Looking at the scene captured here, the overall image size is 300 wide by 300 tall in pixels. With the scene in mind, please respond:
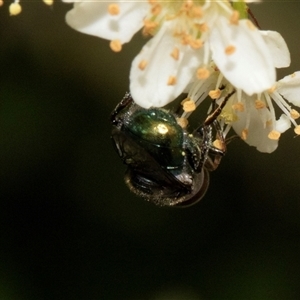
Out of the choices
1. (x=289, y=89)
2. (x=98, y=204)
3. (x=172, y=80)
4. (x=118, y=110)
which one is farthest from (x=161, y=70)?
(x=98, y=204)

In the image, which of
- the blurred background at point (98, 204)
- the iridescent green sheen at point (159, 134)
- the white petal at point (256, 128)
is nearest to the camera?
the iridescent green sheen at point (159, 134)

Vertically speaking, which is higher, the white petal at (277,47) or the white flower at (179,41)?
the white flower at (179,41)

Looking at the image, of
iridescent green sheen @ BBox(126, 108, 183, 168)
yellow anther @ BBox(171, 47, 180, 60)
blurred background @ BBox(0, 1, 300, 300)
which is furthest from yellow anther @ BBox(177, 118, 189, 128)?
blurred background @ BBox(0, 1, 300, 300)

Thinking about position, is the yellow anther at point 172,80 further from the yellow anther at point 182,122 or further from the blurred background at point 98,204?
the blurred background at point 98,204

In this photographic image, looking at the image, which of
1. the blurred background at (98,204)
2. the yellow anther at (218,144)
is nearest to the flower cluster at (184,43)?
the yellow anther at (218,144)

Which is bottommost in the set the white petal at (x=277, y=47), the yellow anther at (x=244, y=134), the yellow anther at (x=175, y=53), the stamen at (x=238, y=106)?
the yellow anther at (x=244, y=134)

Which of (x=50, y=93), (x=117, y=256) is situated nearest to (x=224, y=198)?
(x=117, y=256)

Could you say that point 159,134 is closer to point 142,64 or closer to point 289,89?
point 142,64
